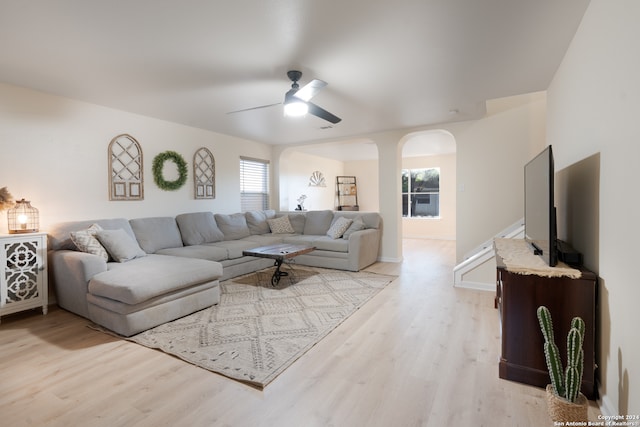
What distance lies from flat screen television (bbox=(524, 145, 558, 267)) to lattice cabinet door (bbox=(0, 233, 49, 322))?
432cm

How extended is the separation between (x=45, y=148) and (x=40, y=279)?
1.42m

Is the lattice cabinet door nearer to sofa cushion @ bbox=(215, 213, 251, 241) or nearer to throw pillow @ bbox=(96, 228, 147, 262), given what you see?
throw pillow @ bbox=(96, 228, 147, 262)

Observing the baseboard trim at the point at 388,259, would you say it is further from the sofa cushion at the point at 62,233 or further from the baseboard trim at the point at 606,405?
the sofa cushion at the point at 62,233

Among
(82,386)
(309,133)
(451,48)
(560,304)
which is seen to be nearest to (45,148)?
(82,386)

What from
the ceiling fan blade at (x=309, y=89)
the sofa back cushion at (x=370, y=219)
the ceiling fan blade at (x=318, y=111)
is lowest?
the sofa back cushion at (x=370, y=219)

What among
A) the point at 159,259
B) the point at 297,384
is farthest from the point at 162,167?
the point at 297,384

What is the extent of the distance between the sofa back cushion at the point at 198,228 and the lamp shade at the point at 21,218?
5.42 ft

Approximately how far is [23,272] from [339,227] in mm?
3888

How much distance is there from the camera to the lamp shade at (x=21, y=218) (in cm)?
302

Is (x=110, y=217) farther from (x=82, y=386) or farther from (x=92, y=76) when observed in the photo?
(x=82, y=386)

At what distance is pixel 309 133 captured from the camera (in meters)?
5.46

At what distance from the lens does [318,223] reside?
5684 millimetres

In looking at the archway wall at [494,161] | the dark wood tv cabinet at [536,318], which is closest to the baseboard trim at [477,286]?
the archway wall at [494,161]

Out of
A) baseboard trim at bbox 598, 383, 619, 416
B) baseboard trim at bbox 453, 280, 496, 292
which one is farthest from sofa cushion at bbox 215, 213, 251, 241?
baseboard trim at bbox 598, 383, 619, 416
